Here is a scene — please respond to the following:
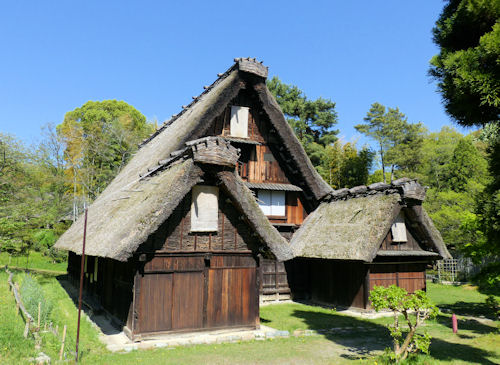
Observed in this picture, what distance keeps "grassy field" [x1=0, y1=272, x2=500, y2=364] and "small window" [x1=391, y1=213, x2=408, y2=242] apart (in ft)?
10.6

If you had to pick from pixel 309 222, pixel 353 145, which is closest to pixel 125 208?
pixel 309 222

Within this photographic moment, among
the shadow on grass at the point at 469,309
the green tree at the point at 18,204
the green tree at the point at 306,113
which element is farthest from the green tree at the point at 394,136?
the green tree at the point at 18,204

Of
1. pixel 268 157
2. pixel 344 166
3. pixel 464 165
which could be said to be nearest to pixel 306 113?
pixel 344 166

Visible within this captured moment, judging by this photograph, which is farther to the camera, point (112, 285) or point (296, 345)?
point (112, 285)

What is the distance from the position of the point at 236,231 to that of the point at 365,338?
473cm

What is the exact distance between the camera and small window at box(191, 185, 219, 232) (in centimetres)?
1085

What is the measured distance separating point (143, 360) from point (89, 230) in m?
6.37

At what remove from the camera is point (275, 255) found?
11219mm

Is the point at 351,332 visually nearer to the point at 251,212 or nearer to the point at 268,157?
the point at 251,212

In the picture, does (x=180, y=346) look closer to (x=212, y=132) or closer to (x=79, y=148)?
(x=212, y=132)

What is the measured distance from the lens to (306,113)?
135ft

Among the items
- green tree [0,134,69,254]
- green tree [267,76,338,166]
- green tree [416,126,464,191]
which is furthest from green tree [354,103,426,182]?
green tree [0,134,69,254]

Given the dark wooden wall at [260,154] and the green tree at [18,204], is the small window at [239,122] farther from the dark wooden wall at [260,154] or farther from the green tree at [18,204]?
the green tree at [18,204]

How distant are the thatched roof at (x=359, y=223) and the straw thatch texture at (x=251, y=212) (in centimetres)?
415
